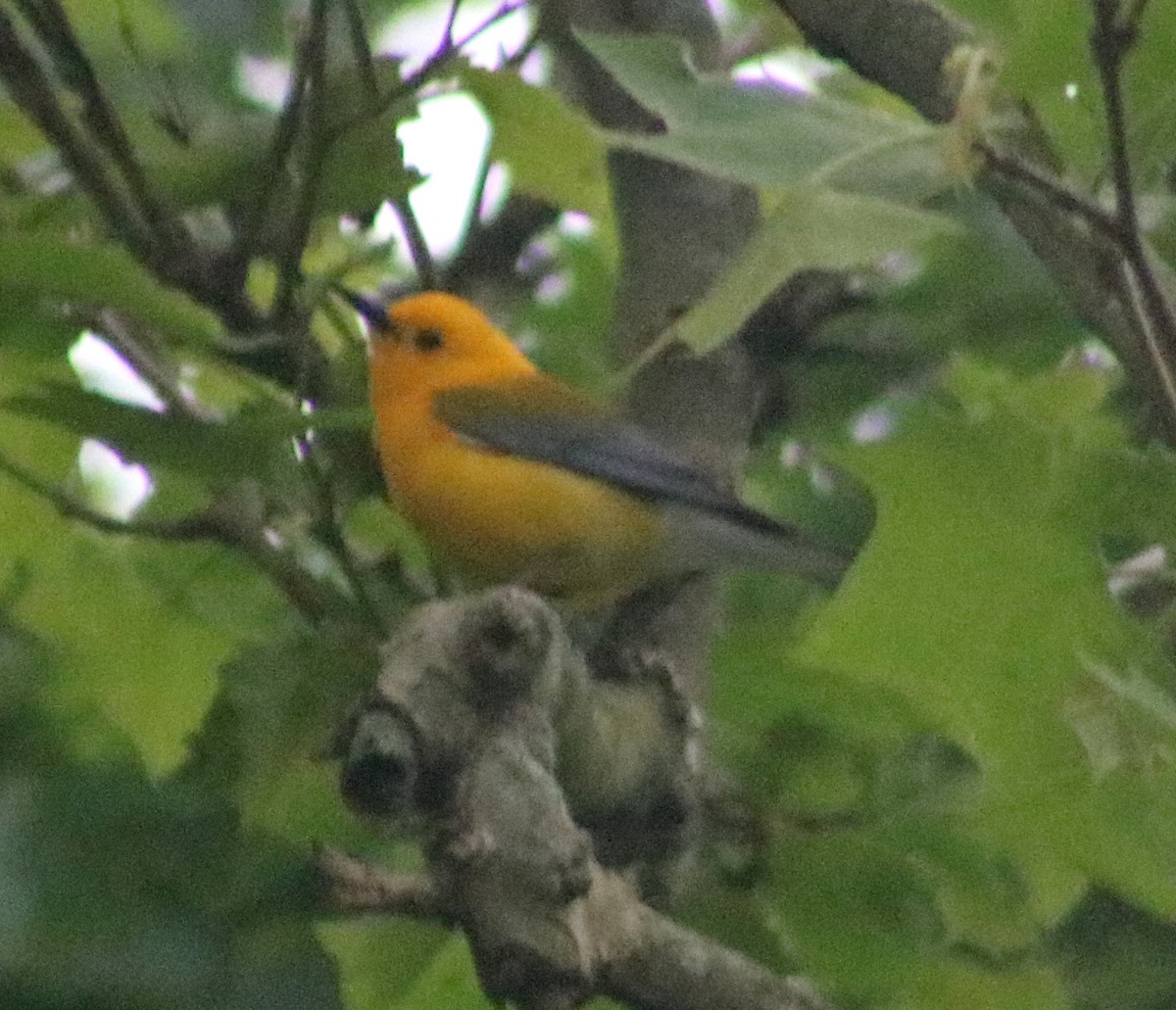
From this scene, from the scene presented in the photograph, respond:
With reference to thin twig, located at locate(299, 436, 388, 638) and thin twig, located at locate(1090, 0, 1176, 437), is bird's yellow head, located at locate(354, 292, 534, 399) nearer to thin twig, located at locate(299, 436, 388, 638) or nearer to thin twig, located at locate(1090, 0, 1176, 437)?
thin twig, located at locate(299, 436, 388, 638)

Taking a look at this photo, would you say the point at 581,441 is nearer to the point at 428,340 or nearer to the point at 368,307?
the point at 368,307

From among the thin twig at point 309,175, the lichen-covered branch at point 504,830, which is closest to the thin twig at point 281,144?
the thin twig at point 309,175

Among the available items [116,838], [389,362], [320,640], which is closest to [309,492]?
[320,640]

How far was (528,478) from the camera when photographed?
6.08 ft

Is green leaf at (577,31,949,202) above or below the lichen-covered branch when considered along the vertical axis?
above

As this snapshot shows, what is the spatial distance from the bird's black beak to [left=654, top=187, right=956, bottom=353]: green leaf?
1.30 feet

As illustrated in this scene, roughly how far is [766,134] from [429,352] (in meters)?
1.40

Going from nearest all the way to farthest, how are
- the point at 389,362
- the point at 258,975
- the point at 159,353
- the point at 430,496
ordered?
the point at 258,975 < the point at 159,353 < the point at 430,496 < the point at 389,362

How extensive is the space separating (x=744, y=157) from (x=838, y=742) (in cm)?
41

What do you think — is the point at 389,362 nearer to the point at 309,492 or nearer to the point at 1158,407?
the point at 309,492

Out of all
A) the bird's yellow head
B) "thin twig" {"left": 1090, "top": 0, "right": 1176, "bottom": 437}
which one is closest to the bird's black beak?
the bird's yellow head

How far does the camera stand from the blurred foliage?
0.76m

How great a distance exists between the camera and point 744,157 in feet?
2.45

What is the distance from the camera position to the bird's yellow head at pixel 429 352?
202 cm
